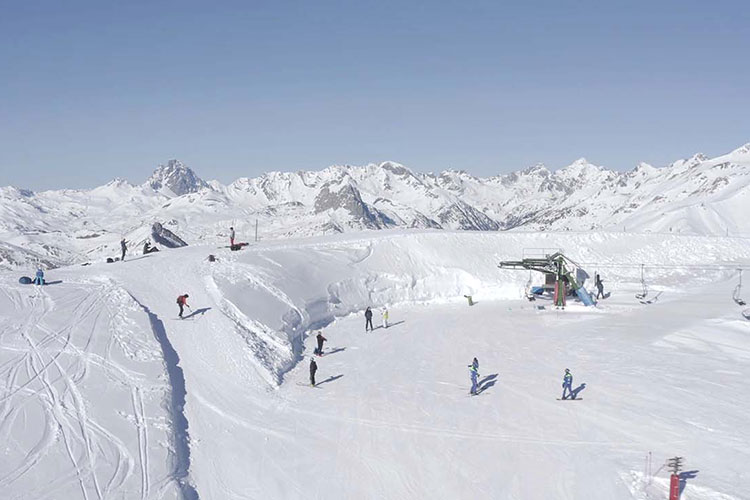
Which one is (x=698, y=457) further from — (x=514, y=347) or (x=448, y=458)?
(x=514, y=347)

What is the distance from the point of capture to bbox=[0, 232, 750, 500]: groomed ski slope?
17.5 metres

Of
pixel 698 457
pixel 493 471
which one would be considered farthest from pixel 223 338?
pixel 698 457

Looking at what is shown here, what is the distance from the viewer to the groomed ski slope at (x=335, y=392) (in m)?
17.5

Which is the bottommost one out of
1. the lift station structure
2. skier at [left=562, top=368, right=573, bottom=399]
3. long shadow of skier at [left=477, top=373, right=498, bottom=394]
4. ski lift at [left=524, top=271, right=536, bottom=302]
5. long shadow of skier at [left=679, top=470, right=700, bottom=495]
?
long shadow of skier at [left=679, top=470, right=700, bottom=495]

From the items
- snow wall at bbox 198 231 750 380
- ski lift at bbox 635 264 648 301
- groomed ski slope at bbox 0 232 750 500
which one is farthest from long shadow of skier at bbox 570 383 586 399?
ski lift at bbox 635 264 648 301

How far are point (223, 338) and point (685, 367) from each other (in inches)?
873

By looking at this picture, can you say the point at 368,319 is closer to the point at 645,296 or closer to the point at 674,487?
the point at 674,487

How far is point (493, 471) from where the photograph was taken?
18.3m

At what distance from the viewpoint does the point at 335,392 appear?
25578 millimetres

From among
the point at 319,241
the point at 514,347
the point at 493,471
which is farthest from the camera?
the point at 319,241

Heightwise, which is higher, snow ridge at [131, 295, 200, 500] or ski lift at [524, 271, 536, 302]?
ski lift at [524, 271, 536, 302]

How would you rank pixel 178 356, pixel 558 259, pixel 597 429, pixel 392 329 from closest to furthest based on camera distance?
1. pixel 597 429
2. pixel 178 356
3. pixel 392 329
4. pixel 558 259

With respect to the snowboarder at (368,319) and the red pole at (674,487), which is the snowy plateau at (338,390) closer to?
the red pole at (674,487)

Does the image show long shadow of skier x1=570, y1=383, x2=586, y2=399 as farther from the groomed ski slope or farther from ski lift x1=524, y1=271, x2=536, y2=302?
ski lift x1=524, y1=271, x2=536, y2=302
